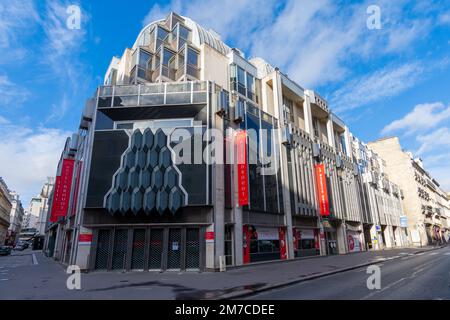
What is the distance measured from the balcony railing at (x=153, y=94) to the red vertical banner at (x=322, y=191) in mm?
17347

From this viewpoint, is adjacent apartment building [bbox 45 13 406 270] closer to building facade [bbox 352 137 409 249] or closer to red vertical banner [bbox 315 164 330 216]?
red vertical banner [bbox 315 164 330 216]

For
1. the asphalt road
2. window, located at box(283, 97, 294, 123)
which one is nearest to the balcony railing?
window, located at box(283, 97, 294, 123)

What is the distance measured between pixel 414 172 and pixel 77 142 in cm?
7243

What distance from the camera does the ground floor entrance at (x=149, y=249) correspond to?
57.0 feet

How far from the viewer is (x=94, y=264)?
682 inches

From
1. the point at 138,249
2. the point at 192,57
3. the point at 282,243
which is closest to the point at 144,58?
the point at 192,57

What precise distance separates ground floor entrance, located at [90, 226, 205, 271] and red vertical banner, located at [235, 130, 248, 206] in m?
3.96

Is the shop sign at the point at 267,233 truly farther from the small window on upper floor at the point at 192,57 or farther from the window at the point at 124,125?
the small window on upper floor at the point at 192,57

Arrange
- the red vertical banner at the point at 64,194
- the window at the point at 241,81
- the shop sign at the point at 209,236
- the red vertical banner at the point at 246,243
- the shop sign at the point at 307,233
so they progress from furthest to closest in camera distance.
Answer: the shop sign at the point at 307,233, the window at the point at 241,81, the red vertical banner at the point at 64,194, the red vertical banner at the point at 246,243, the shop sign at the point at 209,236

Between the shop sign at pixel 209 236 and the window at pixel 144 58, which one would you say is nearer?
the shop sign at pixel 209 236

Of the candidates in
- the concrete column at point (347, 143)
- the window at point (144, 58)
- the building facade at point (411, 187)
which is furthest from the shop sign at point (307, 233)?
the building facade at point (411, 187)

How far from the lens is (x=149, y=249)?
17688 mm

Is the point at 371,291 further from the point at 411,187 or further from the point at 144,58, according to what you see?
the point at 411,187

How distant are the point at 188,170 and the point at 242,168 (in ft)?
13.9
